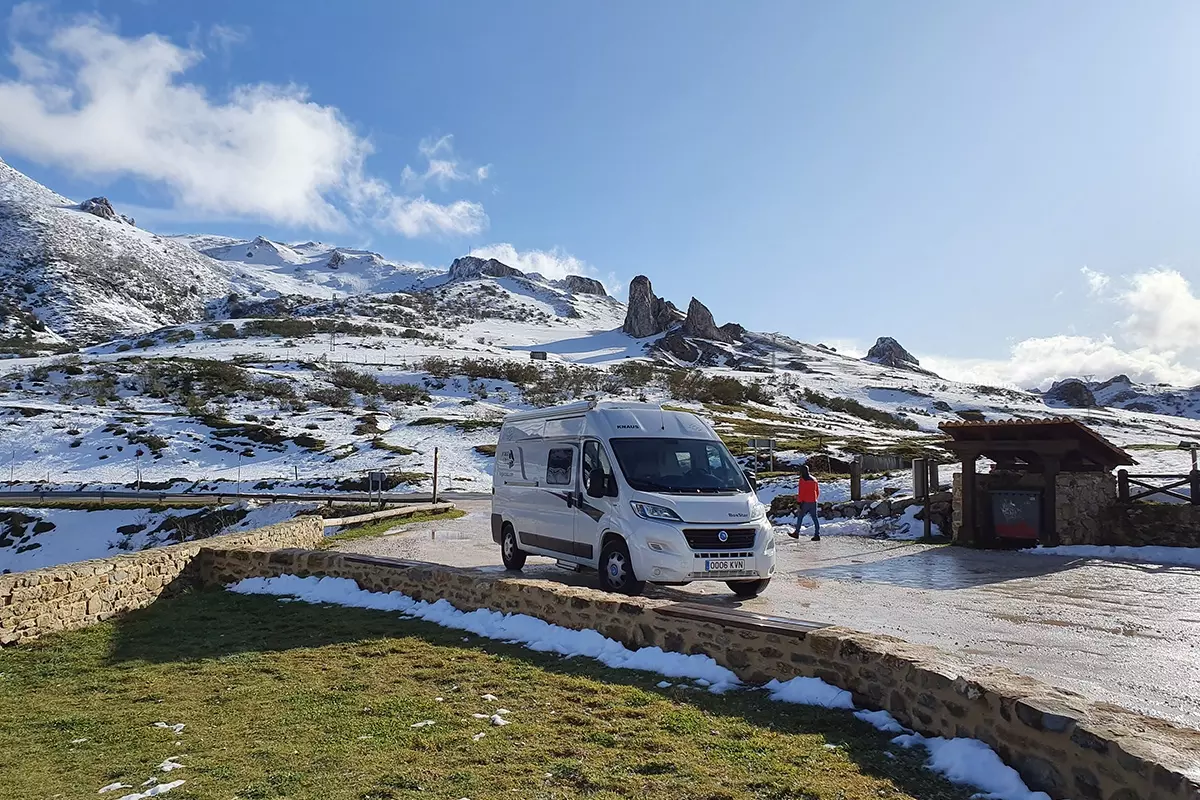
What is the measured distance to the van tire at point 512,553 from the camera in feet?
42.3

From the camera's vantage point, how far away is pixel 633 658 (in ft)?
23.4

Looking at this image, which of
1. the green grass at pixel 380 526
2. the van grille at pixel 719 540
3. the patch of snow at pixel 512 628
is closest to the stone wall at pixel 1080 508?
the van grille at pixel 719 540

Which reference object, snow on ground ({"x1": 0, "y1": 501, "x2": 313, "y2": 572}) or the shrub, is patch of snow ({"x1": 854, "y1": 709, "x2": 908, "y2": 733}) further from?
the shrub

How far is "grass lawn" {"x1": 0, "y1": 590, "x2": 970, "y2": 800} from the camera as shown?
14.5ft

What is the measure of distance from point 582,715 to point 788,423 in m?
72.4

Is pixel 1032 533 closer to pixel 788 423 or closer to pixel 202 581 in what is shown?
pixel 202 581

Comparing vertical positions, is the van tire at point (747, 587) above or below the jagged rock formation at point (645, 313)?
below

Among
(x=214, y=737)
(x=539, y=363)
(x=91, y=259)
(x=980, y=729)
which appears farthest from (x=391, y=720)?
(x=91, y=259)

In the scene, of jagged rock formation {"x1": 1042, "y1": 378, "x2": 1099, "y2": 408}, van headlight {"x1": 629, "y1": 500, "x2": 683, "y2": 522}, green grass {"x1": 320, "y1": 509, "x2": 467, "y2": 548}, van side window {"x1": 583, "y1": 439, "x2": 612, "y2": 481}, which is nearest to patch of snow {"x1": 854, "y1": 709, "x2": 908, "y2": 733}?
van headlight {"x1": 629, "y1": 500, "x2": 683, "y2": 522}

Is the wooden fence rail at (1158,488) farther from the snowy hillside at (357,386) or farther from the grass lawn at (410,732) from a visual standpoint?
the snowy hillside at (357,386)

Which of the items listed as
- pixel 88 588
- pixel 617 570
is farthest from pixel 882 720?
pixel 88 588

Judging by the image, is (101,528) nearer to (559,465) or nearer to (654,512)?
(559,465)

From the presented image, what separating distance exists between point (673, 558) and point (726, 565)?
71 cm

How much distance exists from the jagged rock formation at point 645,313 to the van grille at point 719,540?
164 m
